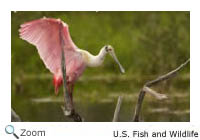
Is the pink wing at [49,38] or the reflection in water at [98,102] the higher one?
the pink wing at [49,38]

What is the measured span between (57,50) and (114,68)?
1.92 metres

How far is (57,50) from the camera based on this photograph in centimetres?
641

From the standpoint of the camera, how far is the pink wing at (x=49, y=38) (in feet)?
20.7

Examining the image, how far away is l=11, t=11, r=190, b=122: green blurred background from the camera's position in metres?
7.23

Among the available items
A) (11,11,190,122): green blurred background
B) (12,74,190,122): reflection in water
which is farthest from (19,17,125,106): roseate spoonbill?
(12,74,190,122): reflection in water

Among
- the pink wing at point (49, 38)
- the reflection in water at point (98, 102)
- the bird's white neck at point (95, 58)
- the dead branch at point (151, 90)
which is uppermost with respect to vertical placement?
the pink wing at point (49, 38)

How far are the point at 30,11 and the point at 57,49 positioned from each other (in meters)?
0.51

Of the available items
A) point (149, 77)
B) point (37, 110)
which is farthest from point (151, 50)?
point (37, 110)

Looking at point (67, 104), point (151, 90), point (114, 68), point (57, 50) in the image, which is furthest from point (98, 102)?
point (151, 90)

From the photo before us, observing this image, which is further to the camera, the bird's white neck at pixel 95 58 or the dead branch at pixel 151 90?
→ the bird's white neck at pixel 95 58

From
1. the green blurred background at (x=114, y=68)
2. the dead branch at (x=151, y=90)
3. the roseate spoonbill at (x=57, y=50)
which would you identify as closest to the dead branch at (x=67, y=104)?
the roseate spoonbill at (x=57, y=50)

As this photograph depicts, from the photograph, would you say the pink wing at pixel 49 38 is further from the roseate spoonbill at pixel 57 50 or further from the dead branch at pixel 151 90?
the dead branch at pixel 151 90

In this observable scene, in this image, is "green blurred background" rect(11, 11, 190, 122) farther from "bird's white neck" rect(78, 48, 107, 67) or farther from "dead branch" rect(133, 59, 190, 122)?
"dead branch" rect(133, 59, 190, 122)

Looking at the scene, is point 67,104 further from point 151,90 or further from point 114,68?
point 114,68
